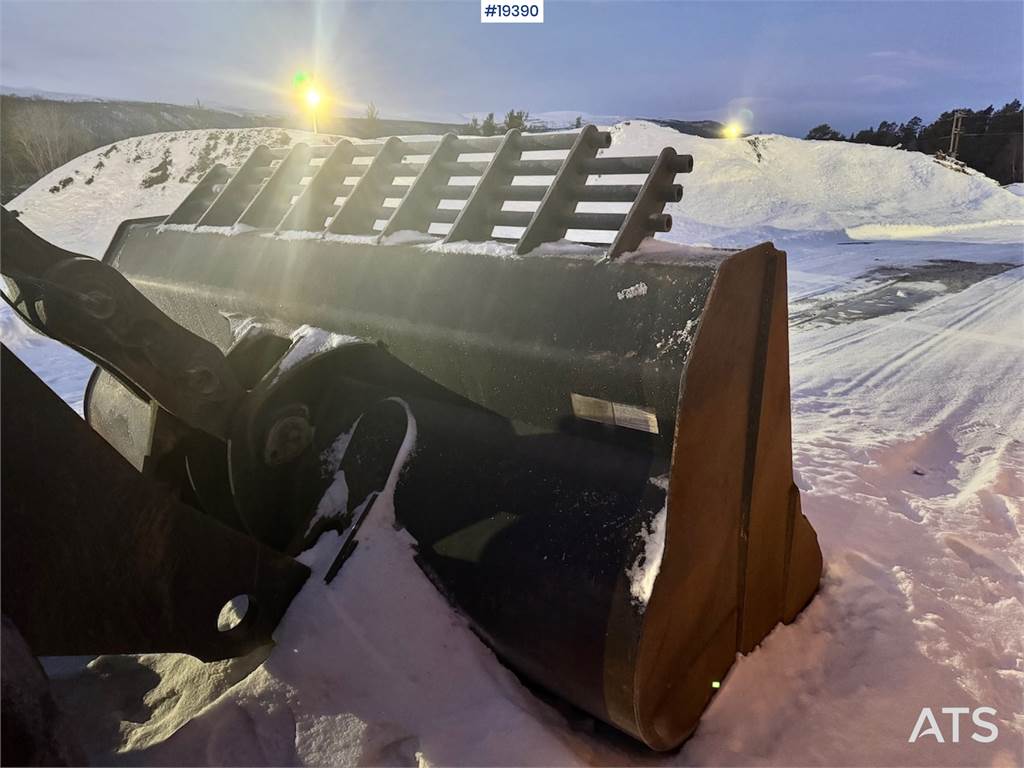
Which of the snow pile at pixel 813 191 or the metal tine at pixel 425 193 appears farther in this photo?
the snow pile at pixel 813 191

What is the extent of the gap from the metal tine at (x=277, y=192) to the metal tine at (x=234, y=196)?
0.24 metres

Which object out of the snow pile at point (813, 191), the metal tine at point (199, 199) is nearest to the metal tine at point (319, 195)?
the metal tine at point (199, 199)

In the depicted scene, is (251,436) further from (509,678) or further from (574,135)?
(574,135)

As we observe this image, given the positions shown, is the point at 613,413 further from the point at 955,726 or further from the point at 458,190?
the point at 458,190

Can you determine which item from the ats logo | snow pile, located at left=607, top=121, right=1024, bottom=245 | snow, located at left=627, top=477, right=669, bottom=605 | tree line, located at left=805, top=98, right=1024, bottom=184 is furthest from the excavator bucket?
tree line, located at left=805, top=98, right=1024, bottom=184

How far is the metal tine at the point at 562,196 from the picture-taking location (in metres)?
2.68

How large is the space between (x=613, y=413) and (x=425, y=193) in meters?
1.73

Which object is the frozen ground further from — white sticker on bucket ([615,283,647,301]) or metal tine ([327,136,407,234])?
metal tine ([327,136,407,234])

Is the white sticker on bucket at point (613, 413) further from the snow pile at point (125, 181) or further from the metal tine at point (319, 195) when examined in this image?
the snow pile at point (125, 181)

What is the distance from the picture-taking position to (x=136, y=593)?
204 cm

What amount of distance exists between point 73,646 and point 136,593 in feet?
0.64

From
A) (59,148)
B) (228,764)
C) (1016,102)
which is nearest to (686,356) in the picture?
(228,764)

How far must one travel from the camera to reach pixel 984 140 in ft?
100

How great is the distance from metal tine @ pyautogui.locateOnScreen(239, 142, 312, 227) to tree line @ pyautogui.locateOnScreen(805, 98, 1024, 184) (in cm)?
2903
